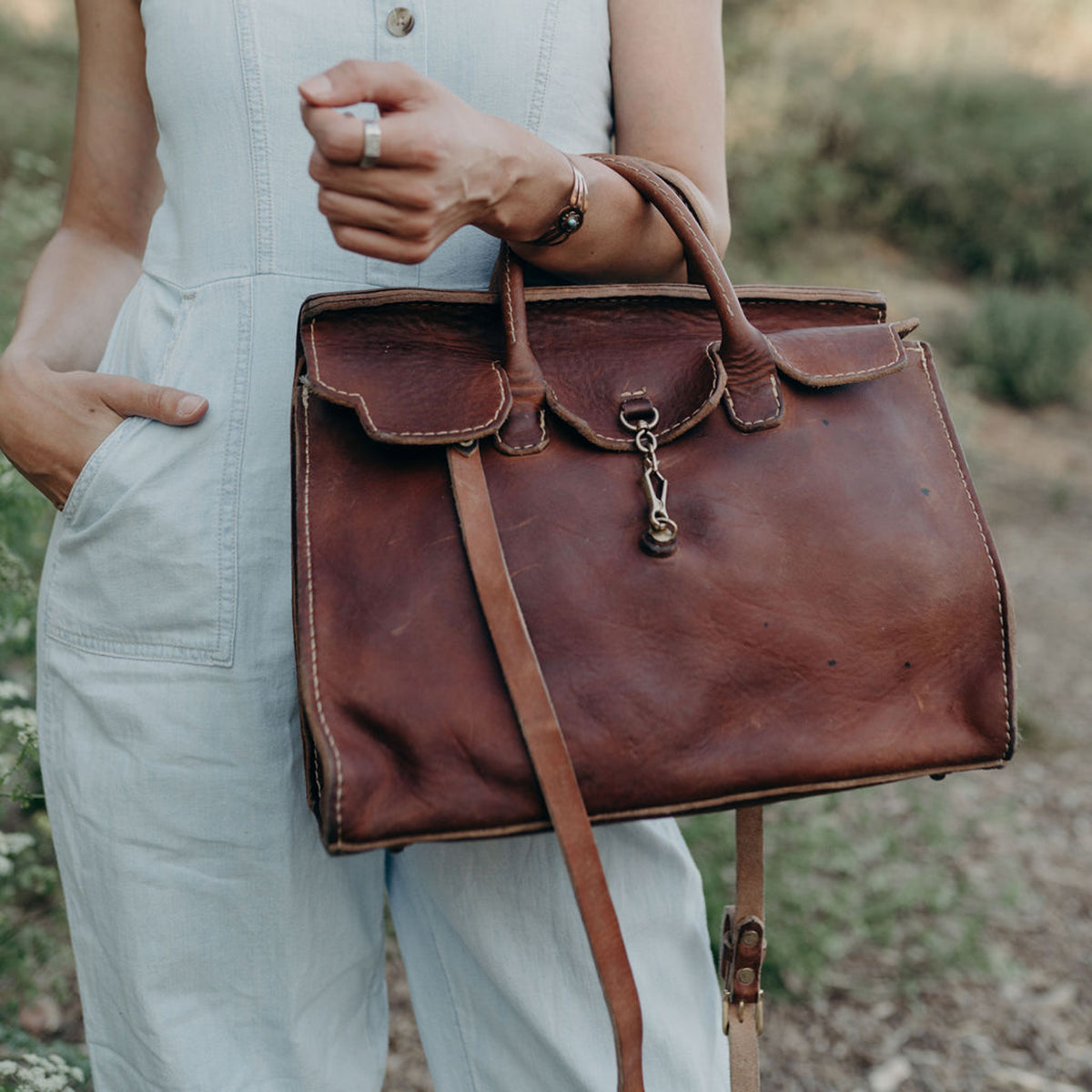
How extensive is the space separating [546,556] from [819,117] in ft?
30.7

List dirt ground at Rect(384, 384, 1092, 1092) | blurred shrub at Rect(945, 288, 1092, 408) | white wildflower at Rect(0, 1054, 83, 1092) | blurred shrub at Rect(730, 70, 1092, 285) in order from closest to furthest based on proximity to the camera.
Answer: white wildflower at Rect(0, 1054, 83, 1092), dirt ground at Rect(384, 384, 1092, 1092), blurred shrub at Rect(945, 288, 1092, 408), blurred shrub at Rect(730, 70, 1092, 285)

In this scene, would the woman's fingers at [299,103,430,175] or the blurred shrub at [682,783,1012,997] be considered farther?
the blurred shrub at [682,783,1012,997]

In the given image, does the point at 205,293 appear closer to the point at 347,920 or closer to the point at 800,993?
the point at 347,920

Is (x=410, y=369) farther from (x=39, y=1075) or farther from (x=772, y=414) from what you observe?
(x=39, y=1075)

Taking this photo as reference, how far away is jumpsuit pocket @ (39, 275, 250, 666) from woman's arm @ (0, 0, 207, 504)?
0.03 metres

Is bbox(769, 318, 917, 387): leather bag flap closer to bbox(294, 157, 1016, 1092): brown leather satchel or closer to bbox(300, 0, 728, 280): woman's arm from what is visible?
bbox(294, 157, 1016, 1092): brown leather satchel

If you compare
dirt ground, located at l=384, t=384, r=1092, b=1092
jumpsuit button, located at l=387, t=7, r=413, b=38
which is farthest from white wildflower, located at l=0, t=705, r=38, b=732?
dirt ground, located at l=384, t=384, r=1092, b=1092

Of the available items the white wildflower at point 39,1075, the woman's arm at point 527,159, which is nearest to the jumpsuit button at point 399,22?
the woman's arm at point 527,159

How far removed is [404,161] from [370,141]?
0.10ft

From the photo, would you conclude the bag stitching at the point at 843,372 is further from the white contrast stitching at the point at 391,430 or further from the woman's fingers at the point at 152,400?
the woman's fingers at the point at 152,400

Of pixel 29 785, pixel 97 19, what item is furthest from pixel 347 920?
pixel 29 785

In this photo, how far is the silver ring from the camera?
2.54 ft

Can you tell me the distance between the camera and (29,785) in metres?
2.28

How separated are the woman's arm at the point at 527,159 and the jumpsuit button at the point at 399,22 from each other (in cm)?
22
